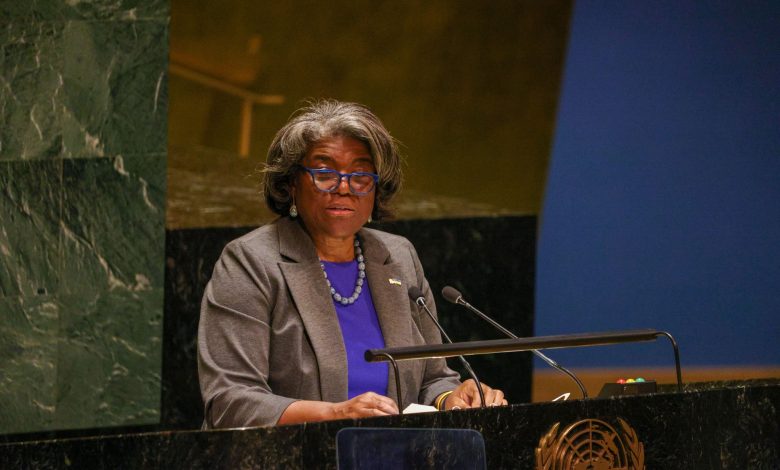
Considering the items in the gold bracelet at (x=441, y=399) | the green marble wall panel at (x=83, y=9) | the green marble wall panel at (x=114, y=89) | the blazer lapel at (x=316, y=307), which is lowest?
the gold bracelet at (x=441, y=399)

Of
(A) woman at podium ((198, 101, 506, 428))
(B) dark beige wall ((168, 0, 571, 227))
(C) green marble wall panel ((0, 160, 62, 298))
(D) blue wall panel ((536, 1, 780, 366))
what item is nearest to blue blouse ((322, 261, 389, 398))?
(A) woman at podium ((198, 101, 506, 428))

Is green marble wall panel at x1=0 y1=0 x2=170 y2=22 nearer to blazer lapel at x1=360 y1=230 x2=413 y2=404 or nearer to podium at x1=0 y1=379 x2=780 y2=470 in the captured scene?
blazer lapel at x1=360 y1=230 x2=413 y2=404

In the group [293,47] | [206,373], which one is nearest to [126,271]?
[293,47]

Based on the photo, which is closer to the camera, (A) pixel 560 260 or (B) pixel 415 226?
(B) pixel 415 226

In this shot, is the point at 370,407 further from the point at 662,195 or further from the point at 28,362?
the point at 662,195

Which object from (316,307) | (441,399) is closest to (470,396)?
(441,399)

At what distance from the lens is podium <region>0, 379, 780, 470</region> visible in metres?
2.15

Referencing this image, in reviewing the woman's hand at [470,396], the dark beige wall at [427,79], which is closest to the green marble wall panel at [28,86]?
the dark beige wall at [427,79]

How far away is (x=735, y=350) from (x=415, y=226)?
2.11m

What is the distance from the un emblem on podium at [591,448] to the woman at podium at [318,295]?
0.51 m

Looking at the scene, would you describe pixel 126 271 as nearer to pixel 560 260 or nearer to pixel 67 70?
pixel 67 70

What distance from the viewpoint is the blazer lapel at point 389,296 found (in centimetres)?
325

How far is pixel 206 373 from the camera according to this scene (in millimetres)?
3027

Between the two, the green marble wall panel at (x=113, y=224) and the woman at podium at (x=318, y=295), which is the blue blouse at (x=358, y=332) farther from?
the green marble wall panel at (x=113, y=224)
